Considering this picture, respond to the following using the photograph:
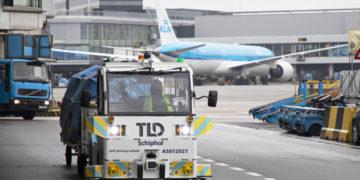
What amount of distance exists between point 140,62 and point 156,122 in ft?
3.64

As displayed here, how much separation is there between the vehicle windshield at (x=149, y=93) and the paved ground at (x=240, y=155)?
9.11 ft

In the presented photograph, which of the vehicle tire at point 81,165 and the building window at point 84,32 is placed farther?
the building window at point 84,32

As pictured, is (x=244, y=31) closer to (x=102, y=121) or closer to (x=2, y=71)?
(x=2, y=71)

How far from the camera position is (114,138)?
486 inches

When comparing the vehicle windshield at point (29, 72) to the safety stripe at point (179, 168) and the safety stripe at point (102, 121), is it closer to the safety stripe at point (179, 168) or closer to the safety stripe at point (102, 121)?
the safety stripe at point (102, 121)

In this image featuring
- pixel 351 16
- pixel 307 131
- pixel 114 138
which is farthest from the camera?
pixel 351 16

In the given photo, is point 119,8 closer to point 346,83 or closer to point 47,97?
point 47,97

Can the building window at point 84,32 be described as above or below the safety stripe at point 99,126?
above

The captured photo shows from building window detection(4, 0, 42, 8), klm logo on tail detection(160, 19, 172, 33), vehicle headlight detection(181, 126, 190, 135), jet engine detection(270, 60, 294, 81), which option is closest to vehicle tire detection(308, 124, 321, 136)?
vehicle headlight detection(181, 126, 190, 135)

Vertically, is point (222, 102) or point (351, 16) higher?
point (351, 16)

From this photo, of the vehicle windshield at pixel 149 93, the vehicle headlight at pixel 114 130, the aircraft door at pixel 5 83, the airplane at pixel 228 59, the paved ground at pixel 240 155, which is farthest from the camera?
the airplane at pixel 228 59

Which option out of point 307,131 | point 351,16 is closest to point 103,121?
point 307,131

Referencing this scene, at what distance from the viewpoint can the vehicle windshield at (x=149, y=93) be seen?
41.7ft

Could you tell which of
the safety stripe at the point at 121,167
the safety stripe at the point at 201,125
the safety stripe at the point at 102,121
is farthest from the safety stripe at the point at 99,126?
the safety stripe at the point at 201,125
